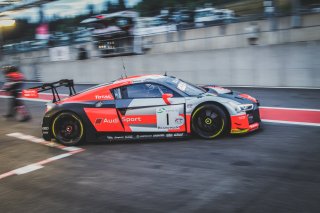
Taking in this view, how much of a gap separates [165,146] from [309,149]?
8.41 feet

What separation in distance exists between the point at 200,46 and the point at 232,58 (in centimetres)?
241

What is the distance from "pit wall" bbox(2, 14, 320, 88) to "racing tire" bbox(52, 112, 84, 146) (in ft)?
25.9

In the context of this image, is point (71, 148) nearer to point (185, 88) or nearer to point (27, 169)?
point (27, 169)

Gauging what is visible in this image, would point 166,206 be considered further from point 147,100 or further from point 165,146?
point 147,100

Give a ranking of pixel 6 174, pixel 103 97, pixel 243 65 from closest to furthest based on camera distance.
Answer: pixel 6 174, pixel 103 97, pixel 243 65

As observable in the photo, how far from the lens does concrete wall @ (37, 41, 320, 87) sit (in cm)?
1255

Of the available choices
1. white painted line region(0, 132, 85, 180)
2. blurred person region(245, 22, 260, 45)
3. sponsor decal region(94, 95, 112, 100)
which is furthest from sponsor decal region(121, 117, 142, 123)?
blurred person region(245, 22, 260, 45)

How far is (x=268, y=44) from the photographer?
45.5 ft

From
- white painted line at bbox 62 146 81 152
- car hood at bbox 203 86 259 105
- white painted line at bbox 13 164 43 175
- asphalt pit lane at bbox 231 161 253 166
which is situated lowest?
white painted line at bbox 13 164 43 175

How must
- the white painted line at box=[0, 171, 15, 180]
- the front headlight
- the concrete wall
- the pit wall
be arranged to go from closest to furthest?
1. the white painted line at box=[0, 171, 15, 180]
2. the front headlight
3. the concrete wall
4. the pit wall

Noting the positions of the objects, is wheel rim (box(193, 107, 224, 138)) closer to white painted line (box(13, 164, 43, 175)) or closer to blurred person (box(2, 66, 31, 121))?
white painted line (box(13, 164, 43, 175))

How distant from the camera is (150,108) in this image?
24.7ft

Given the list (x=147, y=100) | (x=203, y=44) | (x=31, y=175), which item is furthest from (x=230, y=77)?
(x=31, y=175)

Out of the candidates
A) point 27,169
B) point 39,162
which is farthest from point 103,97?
point 27,169
